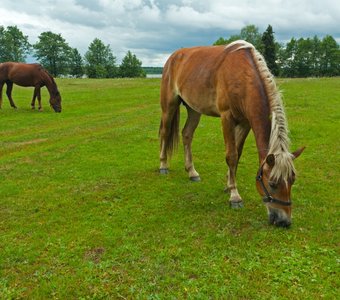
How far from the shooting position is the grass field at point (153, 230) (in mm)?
3875

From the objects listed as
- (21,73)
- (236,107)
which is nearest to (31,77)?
(21,73)

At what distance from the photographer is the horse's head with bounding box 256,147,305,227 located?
438 centimetres

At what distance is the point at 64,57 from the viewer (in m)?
83.8

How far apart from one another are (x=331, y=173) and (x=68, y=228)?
19.6 feet

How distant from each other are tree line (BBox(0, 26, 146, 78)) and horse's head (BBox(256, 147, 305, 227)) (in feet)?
273

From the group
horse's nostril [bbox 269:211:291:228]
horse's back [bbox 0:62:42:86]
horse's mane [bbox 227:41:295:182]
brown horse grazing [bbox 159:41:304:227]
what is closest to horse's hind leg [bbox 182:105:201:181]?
brown horse grazing [bbox 159:41:304:227]

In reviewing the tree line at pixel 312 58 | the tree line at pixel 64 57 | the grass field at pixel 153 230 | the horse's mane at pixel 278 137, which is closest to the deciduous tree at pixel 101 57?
the tree line at pixel 64 57

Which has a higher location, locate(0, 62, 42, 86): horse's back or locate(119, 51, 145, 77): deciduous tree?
locate(119, 51, 145, 77): deciduous tree

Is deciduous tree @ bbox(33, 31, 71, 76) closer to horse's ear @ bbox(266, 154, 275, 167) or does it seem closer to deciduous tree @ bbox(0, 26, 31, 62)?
deciduous tree @ bbox(0, 26, 31, 62)

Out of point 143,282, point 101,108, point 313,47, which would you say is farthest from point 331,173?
point 313,47

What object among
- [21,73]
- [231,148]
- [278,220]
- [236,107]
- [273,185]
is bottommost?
[278,220]

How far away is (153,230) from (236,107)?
2.36m

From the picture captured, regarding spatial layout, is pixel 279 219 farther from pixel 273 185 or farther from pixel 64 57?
pixel 64 57

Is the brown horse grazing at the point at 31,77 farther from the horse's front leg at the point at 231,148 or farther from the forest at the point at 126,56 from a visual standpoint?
the forest at the point at 126,56
